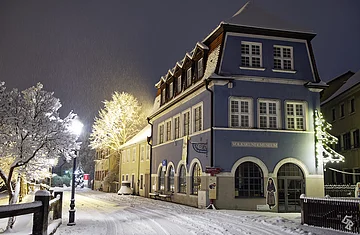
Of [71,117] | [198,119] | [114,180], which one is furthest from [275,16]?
[114,180]

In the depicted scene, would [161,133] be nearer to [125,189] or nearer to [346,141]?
[125,189]

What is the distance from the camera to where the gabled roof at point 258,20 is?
2434cm

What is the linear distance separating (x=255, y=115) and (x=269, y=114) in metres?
0.98

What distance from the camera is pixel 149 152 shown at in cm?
3894

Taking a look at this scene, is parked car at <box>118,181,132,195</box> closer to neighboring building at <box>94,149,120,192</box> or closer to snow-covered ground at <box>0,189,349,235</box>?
neighboring building at <box>94,149,120,192</box>

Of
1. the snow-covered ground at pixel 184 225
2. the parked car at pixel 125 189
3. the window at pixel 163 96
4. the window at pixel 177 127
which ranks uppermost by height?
the window at pixel 163 96

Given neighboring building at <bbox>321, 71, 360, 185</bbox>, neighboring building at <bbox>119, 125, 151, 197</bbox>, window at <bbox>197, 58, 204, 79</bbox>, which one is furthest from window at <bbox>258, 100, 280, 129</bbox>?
neighboring building at <bbox>119, 125, 151, 197</bbox>

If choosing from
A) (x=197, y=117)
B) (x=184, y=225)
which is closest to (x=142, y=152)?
(x=197, y=117)

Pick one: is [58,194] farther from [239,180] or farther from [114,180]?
[114,180]

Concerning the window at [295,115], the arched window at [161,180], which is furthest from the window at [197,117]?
the arched window at [161,180]

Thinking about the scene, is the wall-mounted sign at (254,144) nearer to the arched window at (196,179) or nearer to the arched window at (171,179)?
the arched window at (196,179)

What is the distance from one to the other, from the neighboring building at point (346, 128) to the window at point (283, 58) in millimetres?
6929

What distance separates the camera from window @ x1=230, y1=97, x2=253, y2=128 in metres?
23.7

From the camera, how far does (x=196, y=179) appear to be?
25781mm
